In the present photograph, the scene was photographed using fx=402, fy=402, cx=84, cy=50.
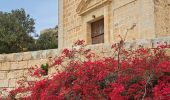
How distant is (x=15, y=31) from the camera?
20.9 m

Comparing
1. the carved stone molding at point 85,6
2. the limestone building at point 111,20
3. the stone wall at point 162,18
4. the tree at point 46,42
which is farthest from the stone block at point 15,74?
the tree at point 46,42

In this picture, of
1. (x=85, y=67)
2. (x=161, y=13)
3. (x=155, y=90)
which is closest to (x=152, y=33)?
(x=161, y=13)

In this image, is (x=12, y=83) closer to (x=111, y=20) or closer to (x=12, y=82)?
(x=12, y=82)

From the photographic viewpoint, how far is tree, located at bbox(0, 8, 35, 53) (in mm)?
20156

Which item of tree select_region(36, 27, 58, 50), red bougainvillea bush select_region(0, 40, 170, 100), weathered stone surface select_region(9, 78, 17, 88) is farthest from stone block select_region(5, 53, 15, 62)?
tree select_region(36, 27, 58, 50)

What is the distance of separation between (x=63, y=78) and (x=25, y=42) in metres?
14.2

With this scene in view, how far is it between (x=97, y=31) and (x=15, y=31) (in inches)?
305

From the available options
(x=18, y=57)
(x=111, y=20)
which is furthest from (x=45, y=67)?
(x=111, y=20)

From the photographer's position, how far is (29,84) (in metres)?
8.70

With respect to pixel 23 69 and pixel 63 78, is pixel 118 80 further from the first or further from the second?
pixel 23 69

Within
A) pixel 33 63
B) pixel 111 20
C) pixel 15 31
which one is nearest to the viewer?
pixel 33 63

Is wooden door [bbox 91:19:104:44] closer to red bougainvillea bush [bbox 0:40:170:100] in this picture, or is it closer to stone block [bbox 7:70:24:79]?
stone block [bbox 7:70:24:79]

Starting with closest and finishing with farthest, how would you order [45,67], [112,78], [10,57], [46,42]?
[112,78]
[45,67]
[10,57]
[46,42]

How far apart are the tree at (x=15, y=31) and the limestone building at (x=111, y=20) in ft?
18.3
